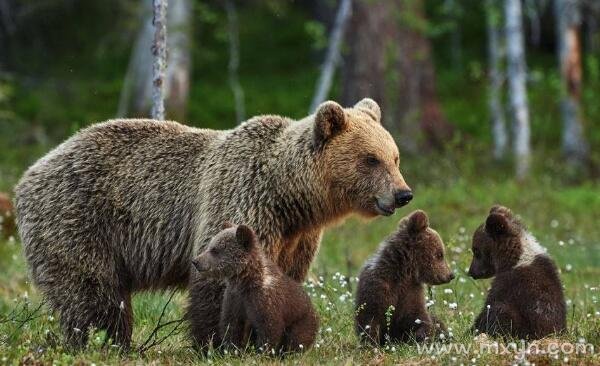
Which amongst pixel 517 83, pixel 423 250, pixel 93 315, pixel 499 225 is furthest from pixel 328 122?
pixel 517 83

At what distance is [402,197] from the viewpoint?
305 inches

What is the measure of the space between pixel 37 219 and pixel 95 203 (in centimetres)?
43

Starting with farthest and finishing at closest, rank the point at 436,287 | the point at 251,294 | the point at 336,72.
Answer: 1. the point at 336,72
2. the point at 436,287
3. the point at 251,294

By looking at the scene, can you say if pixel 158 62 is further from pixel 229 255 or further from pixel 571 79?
pixel 571 79

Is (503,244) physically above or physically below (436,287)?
above

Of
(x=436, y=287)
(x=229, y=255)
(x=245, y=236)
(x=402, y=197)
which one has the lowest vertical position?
(x=436, y=287)

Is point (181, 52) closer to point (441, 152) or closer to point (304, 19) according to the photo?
point (441, 152)

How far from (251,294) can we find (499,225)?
167 centimetres

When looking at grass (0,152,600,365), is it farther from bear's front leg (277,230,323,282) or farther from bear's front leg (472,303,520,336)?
bear's front leg (277,230,323,282)

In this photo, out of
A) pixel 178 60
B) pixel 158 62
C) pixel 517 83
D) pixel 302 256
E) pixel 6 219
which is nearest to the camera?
pixel 302 256

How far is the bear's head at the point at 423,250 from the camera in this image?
755 centimetres

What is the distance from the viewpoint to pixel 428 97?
2356 centimetres

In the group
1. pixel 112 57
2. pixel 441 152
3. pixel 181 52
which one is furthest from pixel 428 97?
pixel 112 57

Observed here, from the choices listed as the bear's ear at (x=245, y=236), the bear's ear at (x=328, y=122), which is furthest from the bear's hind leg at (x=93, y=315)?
the bear's ear at (x=328, y=122)
